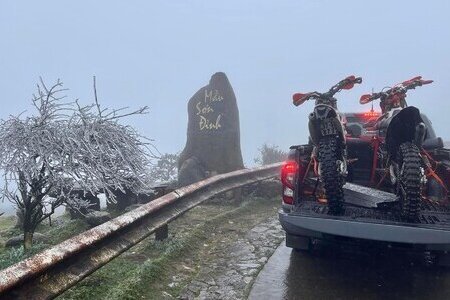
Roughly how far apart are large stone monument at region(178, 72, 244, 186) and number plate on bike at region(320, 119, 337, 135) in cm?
622

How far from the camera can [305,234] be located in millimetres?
4129

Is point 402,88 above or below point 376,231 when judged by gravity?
above

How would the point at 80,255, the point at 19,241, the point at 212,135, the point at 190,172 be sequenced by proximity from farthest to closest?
the point at 212,135 < the point at 190,172 < the point at 19,241 < the point at 80,255

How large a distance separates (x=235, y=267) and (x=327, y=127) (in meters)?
2.04

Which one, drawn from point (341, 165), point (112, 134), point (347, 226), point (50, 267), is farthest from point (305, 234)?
point (112, 134)

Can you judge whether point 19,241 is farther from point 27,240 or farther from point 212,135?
point 212,135

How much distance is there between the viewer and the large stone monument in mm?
10773

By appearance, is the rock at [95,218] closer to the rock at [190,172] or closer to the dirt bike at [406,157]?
the dirt bike at [406,157]

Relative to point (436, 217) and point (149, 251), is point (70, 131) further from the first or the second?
point (436, 217)

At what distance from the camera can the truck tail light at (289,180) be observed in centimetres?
472

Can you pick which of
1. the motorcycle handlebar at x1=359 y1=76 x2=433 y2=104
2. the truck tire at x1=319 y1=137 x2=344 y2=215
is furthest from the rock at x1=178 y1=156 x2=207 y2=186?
the truck tire at x1=319 y1=137 x2=344 y2=215

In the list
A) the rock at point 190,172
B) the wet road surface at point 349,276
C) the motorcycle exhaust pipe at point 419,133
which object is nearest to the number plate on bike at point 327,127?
the motorcycle exhaust pipe at point 419,133

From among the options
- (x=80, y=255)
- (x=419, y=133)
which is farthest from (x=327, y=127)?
(x=80, y=255)

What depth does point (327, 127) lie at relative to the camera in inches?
177
